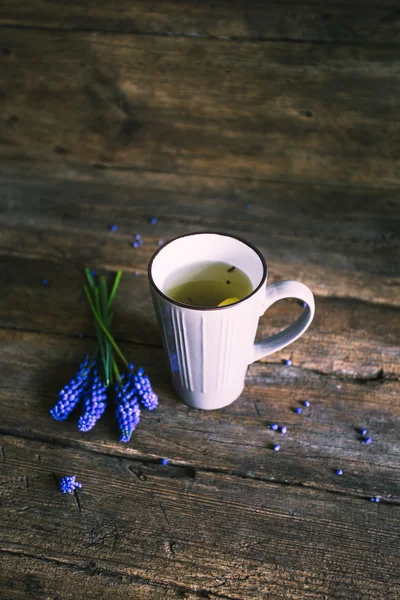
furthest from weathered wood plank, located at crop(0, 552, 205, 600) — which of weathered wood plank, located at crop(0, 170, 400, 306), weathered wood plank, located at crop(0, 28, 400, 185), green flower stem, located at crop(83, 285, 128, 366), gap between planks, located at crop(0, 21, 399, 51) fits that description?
gap between planks, located at crop(0, 21, 399, 51)

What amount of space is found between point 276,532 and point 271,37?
1.01 m

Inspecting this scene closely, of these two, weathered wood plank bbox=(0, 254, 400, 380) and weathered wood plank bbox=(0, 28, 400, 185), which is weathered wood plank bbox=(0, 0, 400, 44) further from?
weathered wood plank bbox=(0, 254, 400, 380)

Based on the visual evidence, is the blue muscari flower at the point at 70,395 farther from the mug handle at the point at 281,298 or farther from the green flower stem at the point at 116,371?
the mug handle at the point at 281,298

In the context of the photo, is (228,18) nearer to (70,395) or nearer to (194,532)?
(70,395)

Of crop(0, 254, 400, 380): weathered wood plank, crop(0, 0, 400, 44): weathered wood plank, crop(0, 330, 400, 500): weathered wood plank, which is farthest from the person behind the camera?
crop(0, 0, 400, 44): weathered wood plank

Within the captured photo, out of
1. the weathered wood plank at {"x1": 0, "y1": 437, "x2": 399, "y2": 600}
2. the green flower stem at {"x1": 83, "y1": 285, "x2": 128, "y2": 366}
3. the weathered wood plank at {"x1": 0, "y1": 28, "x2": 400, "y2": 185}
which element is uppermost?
the weathered wood plank at {"x1": 0, "y1": 28, "x2": 400, "y2": 185}

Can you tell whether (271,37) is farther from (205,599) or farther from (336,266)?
(205,599)

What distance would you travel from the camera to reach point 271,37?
1.21 metres

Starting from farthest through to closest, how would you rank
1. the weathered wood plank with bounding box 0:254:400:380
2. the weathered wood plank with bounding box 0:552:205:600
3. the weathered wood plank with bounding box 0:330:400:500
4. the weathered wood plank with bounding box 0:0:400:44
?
1. the weathered wood plank with bounding box 0:0:400:44
2. the weathered wood plank with bounding box 0:254:400:380
3. the weathered wood plank with bounding box 0:330:400:500
4. the weathered wood plank with bounding box 0:552:205:600

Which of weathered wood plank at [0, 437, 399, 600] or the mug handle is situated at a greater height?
the mug handle

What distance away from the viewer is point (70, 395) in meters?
0.72

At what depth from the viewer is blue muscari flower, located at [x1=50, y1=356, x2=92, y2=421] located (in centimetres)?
72

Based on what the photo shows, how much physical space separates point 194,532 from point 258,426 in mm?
166

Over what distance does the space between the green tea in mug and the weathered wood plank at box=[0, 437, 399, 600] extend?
0.21 m
